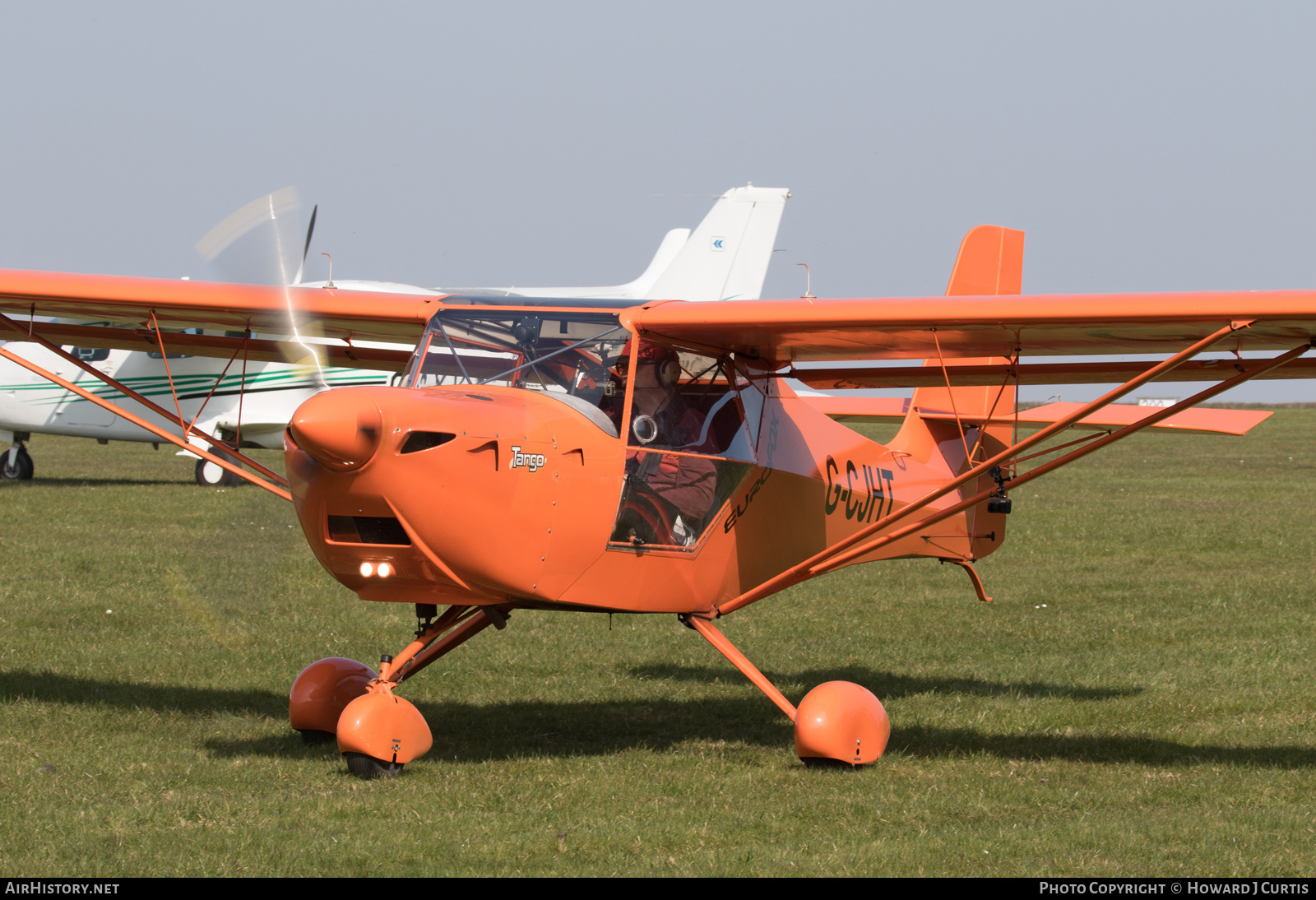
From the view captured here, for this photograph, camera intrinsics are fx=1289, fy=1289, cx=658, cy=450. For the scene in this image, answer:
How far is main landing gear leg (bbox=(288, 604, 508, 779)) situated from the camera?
6.54 metres

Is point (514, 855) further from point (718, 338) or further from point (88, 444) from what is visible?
point (88, 444)

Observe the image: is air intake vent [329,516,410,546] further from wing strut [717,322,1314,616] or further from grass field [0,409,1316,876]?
wing strut [717,322,1314,616]

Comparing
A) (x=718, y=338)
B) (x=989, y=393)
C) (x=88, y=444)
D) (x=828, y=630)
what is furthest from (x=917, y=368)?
(x=88, y=444)

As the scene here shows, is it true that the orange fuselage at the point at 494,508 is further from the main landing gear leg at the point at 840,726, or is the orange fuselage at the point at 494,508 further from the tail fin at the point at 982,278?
the tail fin at the point at 982,278

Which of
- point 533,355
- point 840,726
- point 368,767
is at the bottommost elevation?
point 368,767

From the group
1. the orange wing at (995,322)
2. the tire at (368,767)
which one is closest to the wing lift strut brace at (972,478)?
the orange wing at (995,322)

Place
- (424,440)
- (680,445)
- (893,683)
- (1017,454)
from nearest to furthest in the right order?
(424,440), (680,445), (1017,454), (893,683)

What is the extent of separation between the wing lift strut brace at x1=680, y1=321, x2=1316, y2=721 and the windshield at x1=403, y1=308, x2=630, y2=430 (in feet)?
5.08

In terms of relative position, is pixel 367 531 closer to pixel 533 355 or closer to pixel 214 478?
pixel 533 355

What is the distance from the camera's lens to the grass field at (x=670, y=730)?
5473 millimetres

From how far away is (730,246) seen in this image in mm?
27906

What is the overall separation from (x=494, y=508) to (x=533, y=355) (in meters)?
1.11

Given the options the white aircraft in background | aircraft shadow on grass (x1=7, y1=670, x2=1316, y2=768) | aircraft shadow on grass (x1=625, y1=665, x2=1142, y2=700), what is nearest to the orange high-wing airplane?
aircraft shadow on grass (x1=7, y1=670, x2=1316, y2=768)

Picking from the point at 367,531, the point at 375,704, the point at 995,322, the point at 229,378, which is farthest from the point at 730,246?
the point at 367,531
